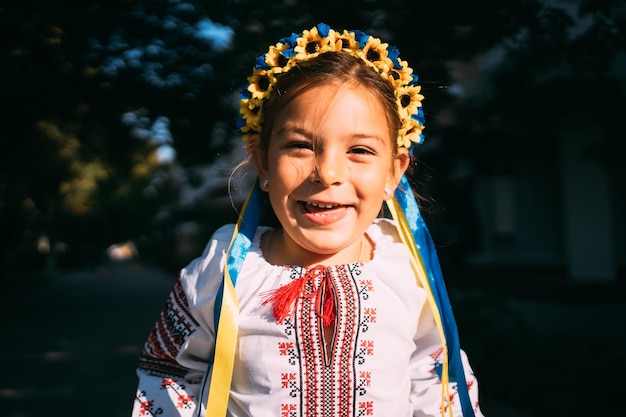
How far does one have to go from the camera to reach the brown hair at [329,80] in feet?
5.27

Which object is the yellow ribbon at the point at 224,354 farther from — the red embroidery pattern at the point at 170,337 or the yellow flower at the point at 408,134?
the yellow flower at the point at 408,134

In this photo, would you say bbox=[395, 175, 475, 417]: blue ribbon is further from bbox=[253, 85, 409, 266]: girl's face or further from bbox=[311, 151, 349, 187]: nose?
bbox=[311, 151, 349, 187]: nose

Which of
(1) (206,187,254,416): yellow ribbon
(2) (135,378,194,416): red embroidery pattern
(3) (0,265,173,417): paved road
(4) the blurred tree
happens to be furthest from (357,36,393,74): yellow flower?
(3) (0,265,173,417): paved road

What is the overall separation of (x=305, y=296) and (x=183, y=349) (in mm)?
365

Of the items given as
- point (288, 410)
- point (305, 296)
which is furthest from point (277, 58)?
point (288, 410)

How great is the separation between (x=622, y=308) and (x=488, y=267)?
7063 mm

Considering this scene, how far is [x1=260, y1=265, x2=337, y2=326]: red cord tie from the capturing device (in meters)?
1.59

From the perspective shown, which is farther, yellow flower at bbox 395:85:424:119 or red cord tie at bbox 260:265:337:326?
yellow flower at bbox 395:85:424:119

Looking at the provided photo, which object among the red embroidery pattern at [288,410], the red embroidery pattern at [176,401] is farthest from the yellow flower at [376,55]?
the red embroidery pattern at [176,401]

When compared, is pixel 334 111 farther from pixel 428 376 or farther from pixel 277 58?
pixel 428 376

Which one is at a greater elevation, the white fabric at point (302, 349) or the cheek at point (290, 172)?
the cheek at point (290, 172)

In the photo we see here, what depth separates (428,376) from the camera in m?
1.75

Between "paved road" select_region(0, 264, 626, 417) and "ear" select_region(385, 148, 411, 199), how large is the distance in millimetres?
2837

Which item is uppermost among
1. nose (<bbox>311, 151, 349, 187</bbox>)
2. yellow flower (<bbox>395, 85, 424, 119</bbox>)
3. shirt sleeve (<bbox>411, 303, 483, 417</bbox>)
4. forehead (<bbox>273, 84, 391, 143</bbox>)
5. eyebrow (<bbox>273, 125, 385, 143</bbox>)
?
yellow flower (<bbox>395, 85, 424, 119</bbox>)
